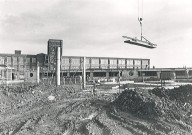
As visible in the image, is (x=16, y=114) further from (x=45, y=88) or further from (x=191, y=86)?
(x=191, y=86)

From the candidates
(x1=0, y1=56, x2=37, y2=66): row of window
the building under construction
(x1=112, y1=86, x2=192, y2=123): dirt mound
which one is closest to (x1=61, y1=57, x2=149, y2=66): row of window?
the building under construction

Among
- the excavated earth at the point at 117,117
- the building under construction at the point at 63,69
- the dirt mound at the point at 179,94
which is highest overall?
the building under construction at the point at 63,69

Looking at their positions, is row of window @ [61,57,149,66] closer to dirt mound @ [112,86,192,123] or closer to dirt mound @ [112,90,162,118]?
dirt mound @ [112,86,192,123]

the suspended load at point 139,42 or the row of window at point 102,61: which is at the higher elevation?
the row of window at point 102,61

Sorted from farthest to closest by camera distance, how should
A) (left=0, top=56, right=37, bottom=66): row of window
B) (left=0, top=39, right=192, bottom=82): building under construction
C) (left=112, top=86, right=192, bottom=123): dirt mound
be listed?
(left=0, top=56, right=37, bottom=66): row of window → (left=0, top=39, right=192, bottom=82): building under construction → (left=112, top=86, right=192, bottom=123): dirt mound

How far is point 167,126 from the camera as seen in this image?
10.2 metres

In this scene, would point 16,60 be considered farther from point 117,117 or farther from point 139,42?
point 117,117

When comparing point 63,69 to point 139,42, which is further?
point 63,69

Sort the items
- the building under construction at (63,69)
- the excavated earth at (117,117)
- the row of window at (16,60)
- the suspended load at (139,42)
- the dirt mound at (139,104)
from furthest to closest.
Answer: the row of window at (16,60) < the building under construction at (63,69) < the suspended load at (139,42) < the dirt mound at (139,104) < the excavated earth at (117,117)

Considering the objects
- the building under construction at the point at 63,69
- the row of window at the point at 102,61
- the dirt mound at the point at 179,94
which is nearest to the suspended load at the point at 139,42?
the dirt mound at the point at 179,94

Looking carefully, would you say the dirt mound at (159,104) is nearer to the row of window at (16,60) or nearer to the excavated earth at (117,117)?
the excavated earth at (117,117)

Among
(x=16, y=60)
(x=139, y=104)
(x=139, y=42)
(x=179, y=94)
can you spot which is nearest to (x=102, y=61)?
(x=16, y=60)

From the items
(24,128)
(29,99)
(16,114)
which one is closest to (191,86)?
(24,128)

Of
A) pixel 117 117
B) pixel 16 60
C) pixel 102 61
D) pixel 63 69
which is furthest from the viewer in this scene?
pixel 102 61
